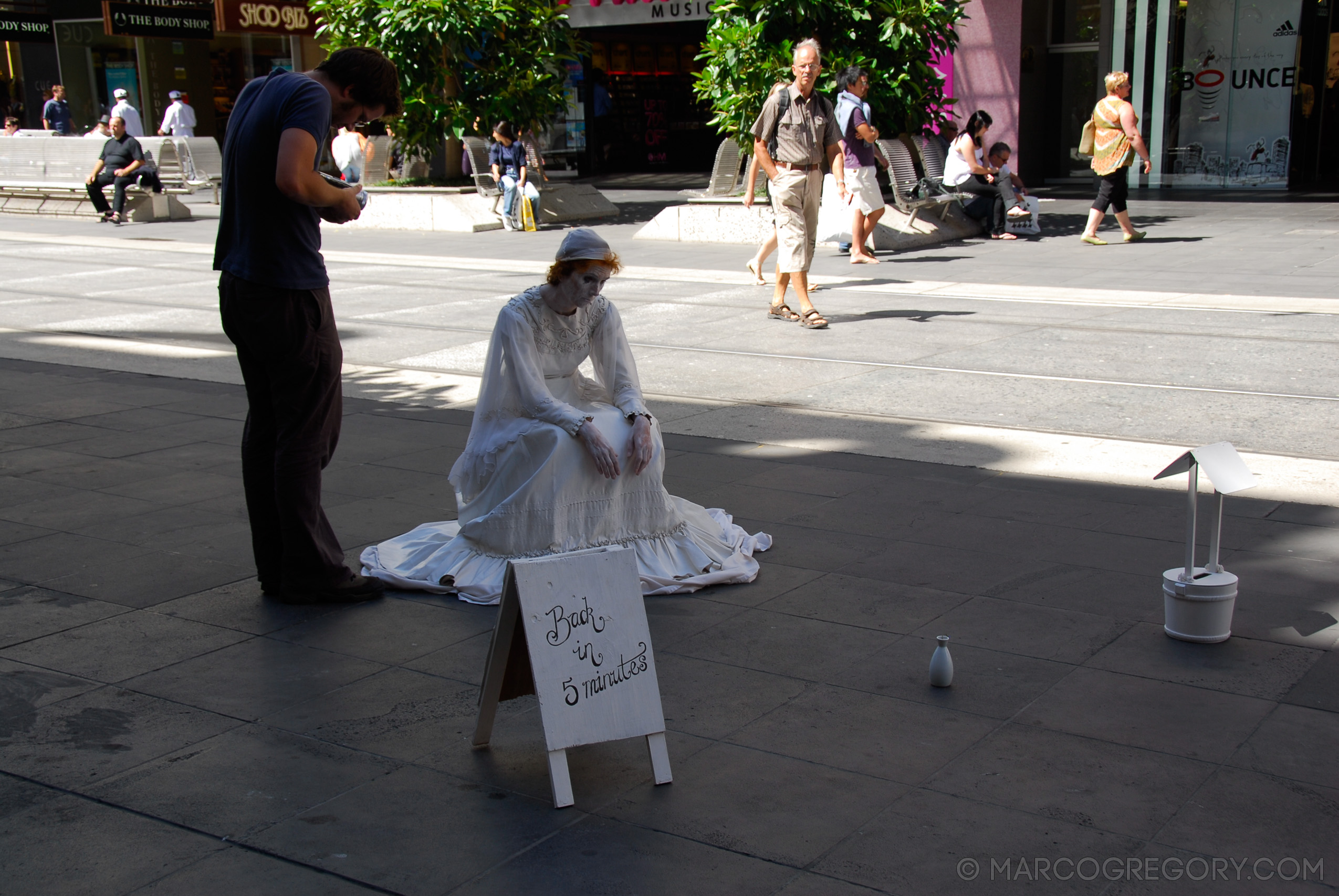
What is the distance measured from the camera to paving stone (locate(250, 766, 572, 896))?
2930 millimetres

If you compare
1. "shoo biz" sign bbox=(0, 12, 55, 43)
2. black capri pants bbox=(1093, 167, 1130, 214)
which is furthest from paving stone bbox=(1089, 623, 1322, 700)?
"shoo biz" sign bbox=(0, 12, 55, 43)

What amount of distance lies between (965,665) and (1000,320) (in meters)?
7.10

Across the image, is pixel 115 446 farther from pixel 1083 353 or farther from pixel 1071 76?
pixel 1071 76

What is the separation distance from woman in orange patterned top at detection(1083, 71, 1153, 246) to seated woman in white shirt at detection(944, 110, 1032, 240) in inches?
59.6

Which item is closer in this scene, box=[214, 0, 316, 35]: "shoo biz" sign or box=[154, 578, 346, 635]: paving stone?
box=[154, 578, 346, 635]: paving stone

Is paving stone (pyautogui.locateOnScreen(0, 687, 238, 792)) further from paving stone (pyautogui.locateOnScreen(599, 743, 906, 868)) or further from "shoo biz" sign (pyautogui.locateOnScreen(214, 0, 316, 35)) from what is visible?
"shoo biz" sign (pyautogui.locateOnScreen(214, 0, 316, 35))

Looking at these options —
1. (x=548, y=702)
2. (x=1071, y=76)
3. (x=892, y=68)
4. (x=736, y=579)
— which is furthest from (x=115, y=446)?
(x=1071, y=76)

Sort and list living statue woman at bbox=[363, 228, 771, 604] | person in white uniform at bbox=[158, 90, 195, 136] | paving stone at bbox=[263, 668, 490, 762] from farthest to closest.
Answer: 1. person in white uniform at bbox=[158, 90, 195, 136]
2. living statue woman at bbox=[363, 228, 771, 604]
3. paving stone at bbox=[263, 668, 490, 762]

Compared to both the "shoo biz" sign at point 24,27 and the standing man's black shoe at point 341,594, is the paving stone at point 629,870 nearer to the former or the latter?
the standing man's black shoe at point 341,594

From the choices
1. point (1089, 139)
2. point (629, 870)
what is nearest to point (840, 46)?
point (1089, 139)

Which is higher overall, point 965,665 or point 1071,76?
point 1071,76

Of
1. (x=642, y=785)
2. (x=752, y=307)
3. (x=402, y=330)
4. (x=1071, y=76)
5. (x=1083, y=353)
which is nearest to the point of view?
(x=642, y=785)

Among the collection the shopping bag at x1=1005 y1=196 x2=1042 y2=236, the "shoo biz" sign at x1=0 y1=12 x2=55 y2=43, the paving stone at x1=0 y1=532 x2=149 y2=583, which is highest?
the "shoo biz" sign at x1=0 y1=12 x2=55 y2=43

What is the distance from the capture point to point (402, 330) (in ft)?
36.0
